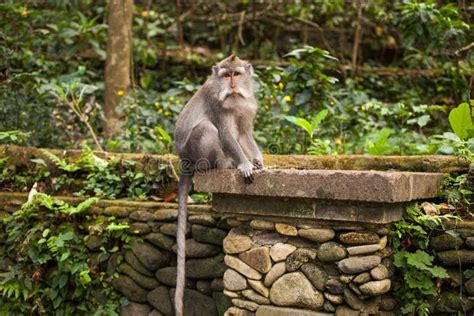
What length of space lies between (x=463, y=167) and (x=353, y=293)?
4.71ft

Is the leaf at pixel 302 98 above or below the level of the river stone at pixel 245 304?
above

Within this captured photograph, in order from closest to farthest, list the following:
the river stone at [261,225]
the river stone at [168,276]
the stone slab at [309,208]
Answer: the stone slab at [309,208] < the river stone at [261,225] < the river stone at [168,276]

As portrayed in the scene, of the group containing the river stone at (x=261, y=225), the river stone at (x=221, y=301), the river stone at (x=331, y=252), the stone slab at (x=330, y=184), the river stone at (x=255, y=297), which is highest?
the stone slab at (x=330, y=184)

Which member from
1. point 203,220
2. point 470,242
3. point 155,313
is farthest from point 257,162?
point 470,242

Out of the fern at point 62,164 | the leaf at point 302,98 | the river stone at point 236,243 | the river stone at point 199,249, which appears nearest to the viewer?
the river stone at point 236,243

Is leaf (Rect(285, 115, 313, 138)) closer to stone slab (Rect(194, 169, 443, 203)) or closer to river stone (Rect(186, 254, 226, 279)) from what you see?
river stone (Rect(186, 254, 226, 279))

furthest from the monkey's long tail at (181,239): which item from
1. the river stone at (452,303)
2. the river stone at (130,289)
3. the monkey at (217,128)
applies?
the river stone at (452,303)

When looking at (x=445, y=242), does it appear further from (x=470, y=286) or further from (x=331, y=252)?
(x=331, y=252)

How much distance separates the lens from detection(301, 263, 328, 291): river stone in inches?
156

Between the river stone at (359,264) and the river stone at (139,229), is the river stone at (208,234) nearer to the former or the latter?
the river stone at (139,229)

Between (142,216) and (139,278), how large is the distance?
554 millimetres

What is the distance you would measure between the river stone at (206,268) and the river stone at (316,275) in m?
1.08

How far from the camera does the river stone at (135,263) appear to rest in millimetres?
5441

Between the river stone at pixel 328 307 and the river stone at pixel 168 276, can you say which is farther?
the river stone at pixel 168 276
